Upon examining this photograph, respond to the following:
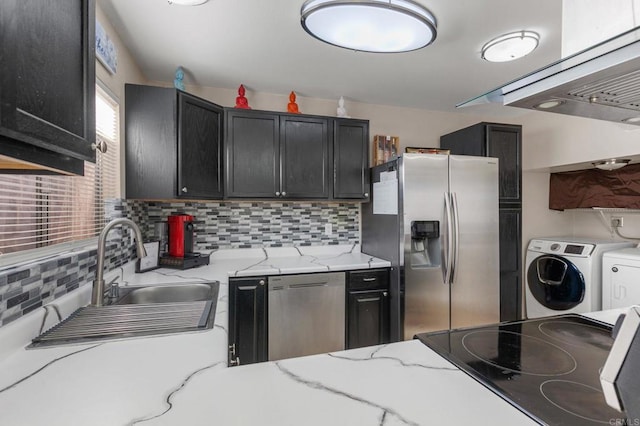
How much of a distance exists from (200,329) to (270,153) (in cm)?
170

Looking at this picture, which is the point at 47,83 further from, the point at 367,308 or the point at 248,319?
the point at 367,308

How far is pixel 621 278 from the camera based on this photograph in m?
2.43

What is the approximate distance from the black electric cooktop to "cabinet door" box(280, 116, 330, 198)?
1768 millimetres

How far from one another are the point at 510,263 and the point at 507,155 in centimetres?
98

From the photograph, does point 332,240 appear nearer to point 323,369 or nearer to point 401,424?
point 323,369

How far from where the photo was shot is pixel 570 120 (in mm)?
2809

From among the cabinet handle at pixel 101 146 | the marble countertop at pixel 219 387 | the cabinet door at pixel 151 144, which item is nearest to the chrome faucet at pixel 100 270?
the marble countertop at pixel 219 387

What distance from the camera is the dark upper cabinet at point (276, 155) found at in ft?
8.16

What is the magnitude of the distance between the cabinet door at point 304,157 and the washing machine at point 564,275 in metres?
2.26

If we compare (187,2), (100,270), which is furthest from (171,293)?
(187,2)

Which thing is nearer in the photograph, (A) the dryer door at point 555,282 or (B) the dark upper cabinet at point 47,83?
(B) the dark upper cabinet at point 47,83

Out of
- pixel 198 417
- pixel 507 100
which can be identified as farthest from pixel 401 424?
pixel 507 100

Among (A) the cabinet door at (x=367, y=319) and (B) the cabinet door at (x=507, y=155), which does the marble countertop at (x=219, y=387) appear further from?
(B) the cabinet door at (x=507, y=155)

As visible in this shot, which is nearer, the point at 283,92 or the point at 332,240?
the point at 283,92
